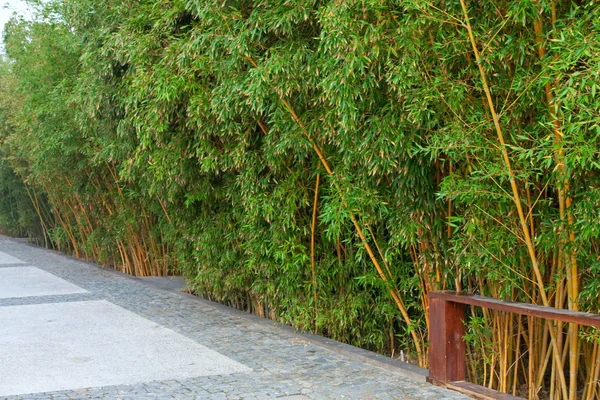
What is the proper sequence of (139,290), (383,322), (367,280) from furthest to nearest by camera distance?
(139,290)
(383,322)
(367,280)

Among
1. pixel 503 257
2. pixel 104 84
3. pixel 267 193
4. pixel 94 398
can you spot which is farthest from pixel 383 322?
pixel 104 84

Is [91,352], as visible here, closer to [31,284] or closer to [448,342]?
[448,342]

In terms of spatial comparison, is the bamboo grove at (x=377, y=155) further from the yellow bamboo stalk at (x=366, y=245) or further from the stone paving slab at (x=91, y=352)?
the stone paving slab at (x=91, y=352)

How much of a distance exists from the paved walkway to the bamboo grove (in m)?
0.34

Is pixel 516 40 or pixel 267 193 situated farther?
pixel 267 193

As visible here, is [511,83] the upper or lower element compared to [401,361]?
upper

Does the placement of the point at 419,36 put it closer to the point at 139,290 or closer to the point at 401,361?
the point at 401,361

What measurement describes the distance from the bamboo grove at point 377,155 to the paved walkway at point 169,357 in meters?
0.34

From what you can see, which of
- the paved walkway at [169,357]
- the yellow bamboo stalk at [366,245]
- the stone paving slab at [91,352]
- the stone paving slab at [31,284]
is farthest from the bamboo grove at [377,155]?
the stone paving slab at [31,284]

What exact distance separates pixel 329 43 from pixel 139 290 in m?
5.41

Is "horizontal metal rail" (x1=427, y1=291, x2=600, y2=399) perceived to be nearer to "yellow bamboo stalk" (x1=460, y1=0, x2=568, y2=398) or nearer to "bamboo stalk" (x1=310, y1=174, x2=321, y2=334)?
"yellow bamboo stalk" (x1=460, y1=0, x2=568, y2=398)

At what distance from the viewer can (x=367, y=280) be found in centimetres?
481

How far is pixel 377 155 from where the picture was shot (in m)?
4.11

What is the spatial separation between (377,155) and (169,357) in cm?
225
